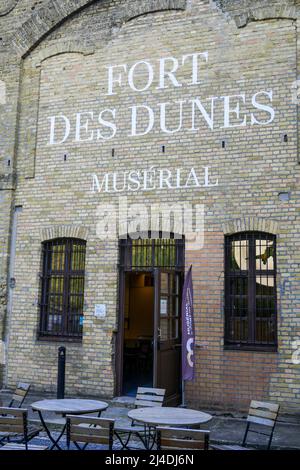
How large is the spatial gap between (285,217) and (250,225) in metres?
0.63

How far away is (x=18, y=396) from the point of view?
8.52m

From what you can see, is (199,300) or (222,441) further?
(199,300)

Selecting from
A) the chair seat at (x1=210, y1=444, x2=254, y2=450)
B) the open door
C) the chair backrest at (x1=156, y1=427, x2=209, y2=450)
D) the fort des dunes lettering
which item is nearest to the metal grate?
the open door

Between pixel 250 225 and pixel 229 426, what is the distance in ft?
11.4

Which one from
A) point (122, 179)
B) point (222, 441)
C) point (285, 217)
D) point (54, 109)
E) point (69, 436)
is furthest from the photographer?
point (54, 109)

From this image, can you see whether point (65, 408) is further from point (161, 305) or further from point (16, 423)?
point (161, 305)

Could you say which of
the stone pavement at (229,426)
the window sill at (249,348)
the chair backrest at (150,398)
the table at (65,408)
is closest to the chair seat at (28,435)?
the table at (65,408)

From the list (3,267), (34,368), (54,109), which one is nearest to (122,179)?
(54,109)

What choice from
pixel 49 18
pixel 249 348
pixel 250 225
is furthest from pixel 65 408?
pixel 49 18

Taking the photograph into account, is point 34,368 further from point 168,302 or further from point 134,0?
point 134,0

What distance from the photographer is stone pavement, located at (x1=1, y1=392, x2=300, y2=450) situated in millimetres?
7707

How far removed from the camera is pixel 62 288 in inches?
443

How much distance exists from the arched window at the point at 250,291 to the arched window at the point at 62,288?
3068 mm

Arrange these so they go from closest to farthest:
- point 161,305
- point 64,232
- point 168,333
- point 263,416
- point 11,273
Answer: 1. point 263,416
2. point 161,305
3. point 168,333
4. point 64,232
5. point 11,273
